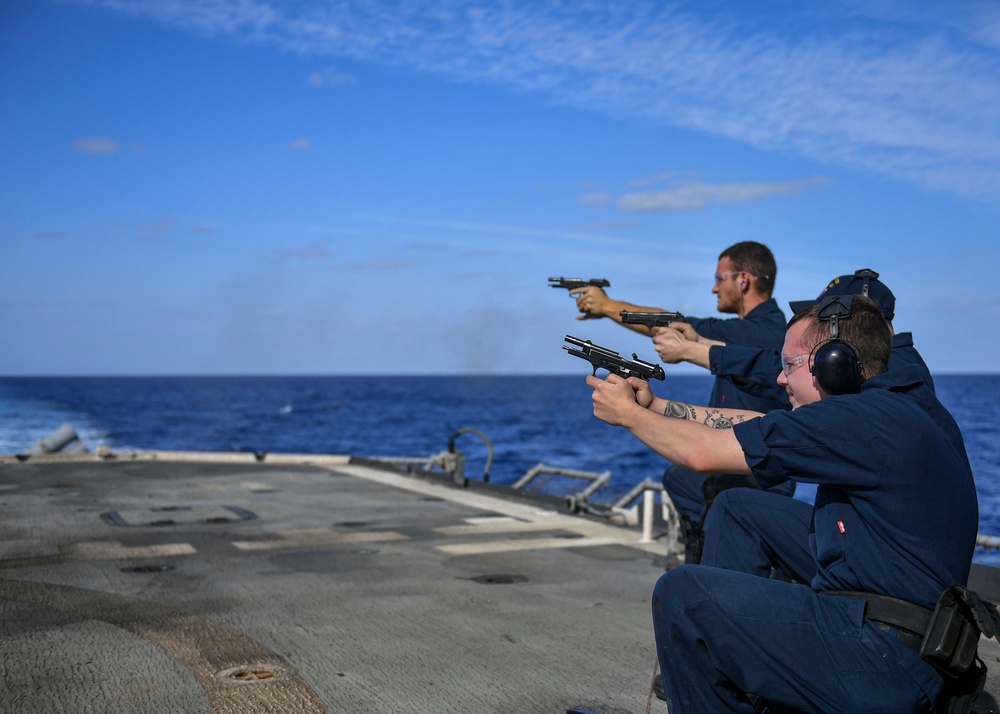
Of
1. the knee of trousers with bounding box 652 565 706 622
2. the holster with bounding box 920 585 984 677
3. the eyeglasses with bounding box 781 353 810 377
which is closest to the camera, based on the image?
the holster with bounding box 920 585 984 677

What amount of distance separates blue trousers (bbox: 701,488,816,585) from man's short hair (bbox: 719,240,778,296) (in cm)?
199

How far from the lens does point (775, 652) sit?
99.2 inches

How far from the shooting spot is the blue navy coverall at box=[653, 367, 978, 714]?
248cm

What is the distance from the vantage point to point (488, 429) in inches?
2270

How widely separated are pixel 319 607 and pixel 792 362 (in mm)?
3636

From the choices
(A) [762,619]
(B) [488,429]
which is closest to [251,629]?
(A) [762,619]

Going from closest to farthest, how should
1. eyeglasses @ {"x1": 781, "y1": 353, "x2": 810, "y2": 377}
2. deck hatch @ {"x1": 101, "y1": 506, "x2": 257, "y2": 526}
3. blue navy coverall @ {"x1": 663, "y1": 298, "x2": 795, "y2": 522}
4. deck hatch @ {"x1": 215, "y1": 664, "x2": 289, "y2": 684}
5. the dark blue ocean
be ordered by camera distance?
1. eyeglasses @ {"x1": 781, "y1": 353, "x2": 810, "y2": 377}
2. deck hatch @ {"x1": 215, "y1": 664, "x2": 289, "y2": 684}
3. blue navy coverall @ {"x1": 663, "y1": 298, "x2": 795, "y2": 522}
4. deck hatch @ {"x1": 101, "y1": 506, "x2": 257, "y2": 526}
5. the dark blue ocean

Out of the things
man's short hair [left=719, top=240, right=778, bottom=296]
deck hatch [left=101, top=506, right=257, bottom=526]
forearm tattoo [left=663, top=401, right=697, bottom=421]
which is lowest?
deck hatch [left=101, top=506, right=257, bottom=526]

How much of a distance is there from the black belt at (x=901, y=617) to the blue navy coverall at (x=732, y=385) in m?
2.32

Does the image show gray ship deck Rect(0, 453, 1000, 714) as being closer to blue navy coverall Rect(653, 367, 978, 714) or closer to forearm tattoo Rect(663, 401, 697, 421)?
forearm tattoo Rect(663, 401, 697, 421)

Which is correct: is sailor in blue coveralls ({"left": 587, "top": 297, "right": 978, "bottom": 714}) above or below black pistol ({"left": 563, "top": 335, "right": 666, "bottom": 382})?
below

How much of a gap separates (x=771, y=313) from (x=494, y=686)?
2750 mm

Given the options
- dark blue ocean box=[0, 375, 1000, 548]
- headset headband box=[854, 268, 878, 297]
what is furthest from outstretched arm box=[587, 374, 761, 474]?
dark blue ocean box=[0, 375, 1000, 548]

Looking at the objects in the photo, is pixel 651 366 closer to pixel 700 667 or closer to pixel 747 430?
pixel 747 430
